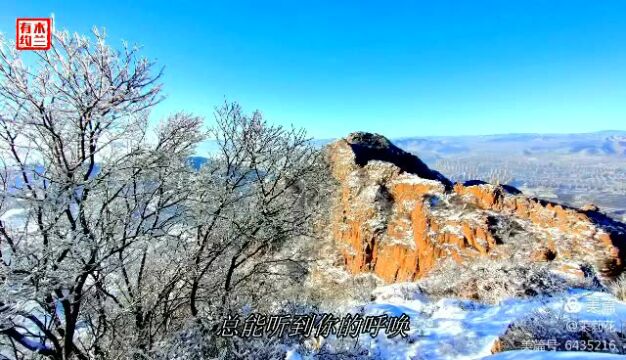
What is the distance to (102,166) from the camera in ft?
19.1

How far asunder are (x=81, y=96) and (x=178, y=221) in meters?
3.49

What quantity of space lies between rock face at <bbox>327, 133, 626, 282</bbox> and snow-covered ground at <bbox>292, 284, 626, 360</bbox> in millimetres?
6811

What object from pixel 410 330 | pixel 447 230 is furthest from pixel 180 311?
pixel 447 230

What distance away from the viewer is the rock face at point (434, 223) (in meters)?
16.5

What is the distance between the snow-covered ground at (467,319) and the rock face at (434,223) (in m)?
6.81

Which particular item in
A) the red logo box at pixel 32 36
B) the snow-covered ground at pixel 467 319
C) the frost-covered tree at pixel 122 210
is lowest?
the snow-covered ground at pixel 467 319

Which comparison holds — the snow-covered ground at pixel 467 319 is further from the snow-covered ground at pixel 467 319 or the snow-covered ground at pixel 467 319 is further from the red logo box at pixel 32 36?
the red logo box at pixel 32 36

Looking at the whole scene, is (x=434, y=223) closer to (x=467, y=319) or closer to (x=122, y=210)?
(x=467, y=319)

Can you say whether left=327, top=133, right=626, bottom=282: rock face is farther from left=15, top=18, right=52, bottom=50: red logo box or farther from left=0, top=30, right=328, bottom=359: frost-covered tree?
left=15, top=18, right=52, bottom=50: red logo box

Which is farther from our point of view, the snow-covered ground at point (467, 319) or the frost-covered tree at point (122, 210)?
the snow-covered ground at point (467, 319)

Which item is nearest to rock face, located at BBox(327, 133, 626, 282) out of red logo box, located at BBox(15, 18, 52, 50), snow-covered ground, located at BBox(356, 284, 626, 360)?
snow-covered ground, located at BBox(356, 284, 626, 360)

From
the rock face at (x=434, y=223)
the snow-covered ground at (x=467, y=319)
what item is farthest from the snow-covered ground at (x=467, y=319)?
the rock face at (x=434, y=223)

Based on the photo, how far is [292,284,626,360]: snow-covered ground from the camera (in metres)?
7.05

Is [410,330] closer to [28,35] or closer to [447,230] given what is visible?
[28,35]
